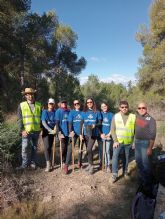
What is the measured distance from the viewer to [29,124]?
6.92 metres

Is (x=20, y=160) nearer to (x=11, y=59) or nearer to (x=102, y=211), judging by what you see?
(x=102, y=211)

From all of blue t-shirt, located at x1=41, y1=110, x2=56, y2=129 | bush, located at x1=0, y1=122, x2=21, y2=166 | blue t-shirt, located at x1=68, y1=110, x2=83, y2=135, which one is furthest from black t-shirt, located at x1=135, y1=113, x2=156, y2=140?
bush, located at x1=0, y1=122, x2=21, y2=166

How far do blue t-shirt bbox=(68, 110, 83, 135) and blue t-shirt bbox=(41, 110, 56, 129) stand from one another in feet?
1.44

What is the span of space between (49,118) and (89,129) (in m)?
1.09

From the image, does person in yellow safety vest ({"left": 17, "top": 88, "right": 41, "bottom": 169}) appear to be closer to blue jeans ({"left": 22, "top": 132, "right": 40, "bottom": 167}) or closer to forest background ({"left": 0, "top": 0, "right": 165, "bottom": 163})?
blue jeans ({"left": 22, "top": 132, "right": 40, "bottom": 167})

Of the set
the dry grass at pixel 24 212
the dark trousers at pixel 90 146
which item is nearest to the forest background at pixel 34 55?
the dark trousers at pixel 90 146

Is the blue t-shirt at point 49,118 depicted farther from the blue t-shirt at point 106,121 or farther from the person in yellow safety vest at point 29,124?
the blue t-shirt at point 106,121

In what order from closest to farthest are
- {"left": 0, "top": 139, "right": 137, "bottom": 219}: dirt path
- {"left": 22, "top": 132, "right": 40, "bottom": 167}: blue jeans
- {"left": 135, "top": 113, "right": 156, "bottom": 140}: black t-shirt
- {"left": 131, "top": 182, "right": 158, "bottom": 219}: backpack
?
{"left": 131, "top": 182, "right": 158, "bottom": 219}: backpack → {"left": 0, "top": 139, "right": 137, "bottom": 219}: dirt path → {"left": 135, "top": 113, "right": 156, "bottom": 140}: black t-shirt → {"left": 22, "top": 132, "right": 40, "bottom": 167}: blue jeans

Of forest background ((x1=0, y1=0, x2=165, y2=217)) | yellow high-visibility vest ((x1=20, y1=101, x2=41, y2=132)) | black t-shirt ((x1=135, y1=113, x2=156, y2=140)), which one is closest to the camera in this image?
black t-shirt ((x1=135, y1=113, x2=156, y2=140))

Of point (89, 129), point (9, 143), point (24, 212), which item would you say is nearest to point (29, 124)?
point (9, 143)

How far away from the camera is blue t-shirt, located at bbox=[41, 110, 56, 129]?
718cm

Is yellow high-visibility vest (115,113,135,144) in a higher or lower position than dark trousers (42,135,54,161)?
higher

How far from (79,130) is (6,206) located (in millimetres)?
2990

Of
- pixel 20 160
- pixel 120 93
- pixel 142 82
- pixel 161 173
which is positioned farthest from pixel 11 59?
pixel 120 93
